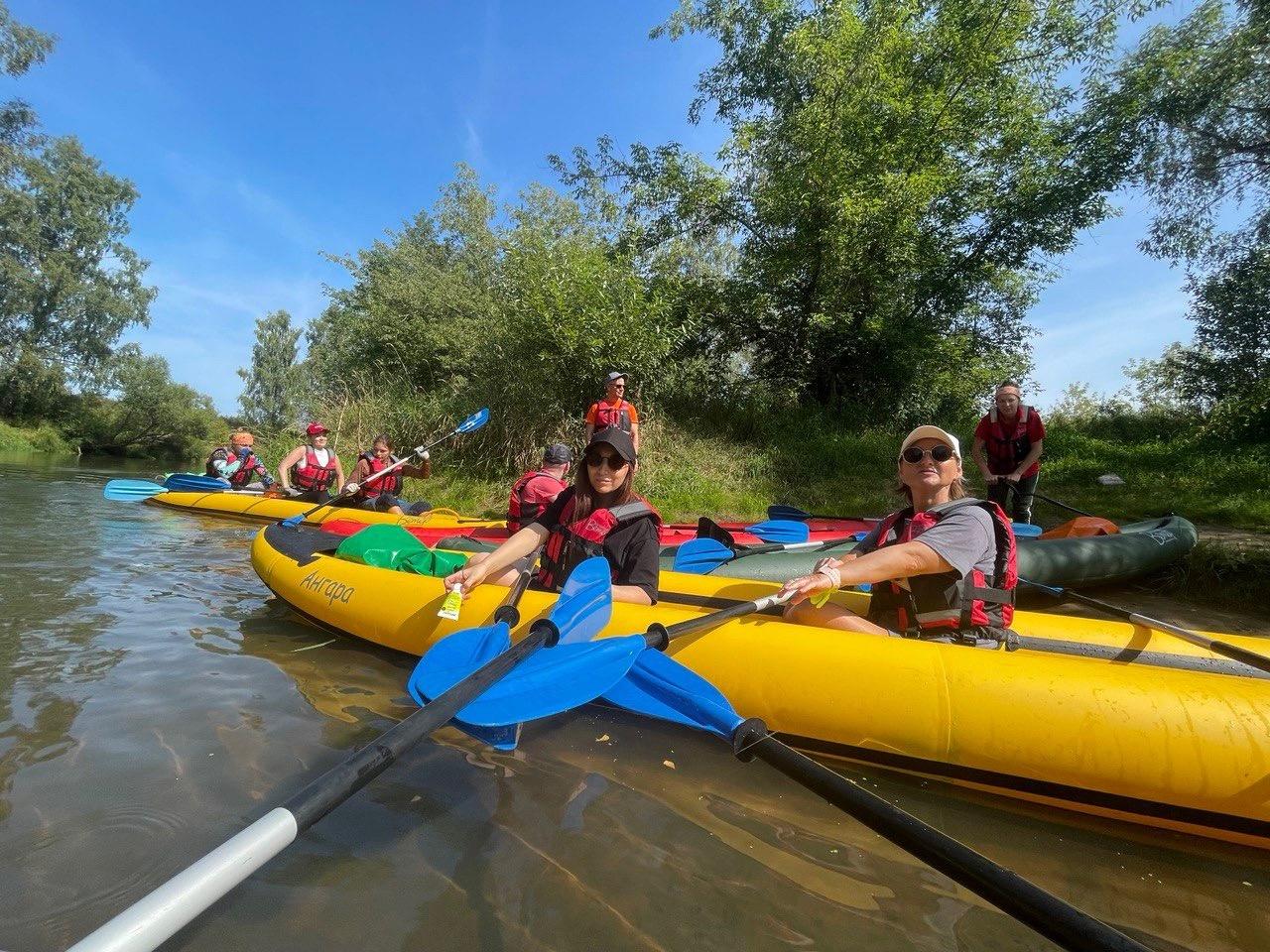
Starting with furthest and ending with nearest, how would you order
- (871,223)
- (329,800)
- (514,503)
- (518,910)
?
1. (871,223)
2. (514,503)
3. (518,910)
4. (329,800)

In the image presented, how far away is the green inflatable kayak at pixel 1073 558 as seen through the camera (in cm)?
427

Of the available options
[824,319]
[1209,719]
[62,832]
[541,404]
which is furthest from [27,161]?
[1209,719]

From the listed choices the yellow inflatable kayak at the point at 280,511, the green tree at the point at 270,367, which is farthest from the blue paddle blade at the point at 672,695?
the green tree at the point at 270,367

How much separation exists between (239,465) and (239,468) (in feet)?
0.23

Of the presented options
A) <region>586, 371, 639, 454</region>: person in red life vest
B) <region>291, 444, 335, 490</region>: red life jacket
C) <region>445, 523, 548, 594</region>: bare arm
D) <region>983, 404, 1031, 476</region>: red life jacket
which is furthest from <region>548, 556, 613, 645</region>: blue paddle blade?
<region>291, 444, 335, 490</region>: red life jacket

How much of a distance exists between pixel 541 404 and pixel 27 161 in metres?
30.9

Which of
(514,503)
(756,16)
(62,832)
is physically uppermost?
(756,16)

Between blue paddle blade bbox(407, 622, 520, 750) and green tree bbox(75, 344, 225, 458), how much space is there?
36858 millimetres

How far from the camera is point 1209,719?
186cm

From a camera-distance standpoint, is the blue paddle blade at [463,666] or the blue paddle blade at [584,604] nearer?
the blue paddle blade at [463,666]

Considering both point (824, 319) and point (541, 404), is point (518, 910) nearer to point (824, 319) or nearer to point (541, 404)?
point (541, 404)

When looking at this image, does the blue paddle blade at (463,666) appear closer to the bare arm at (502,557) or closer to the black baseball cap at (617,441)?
the bare arm at (502,557)

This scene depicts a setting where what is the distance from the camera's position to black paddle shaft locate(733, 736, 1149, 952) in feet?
3.08

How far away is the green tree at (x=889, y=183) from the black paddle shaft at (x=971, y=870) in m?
9.36
